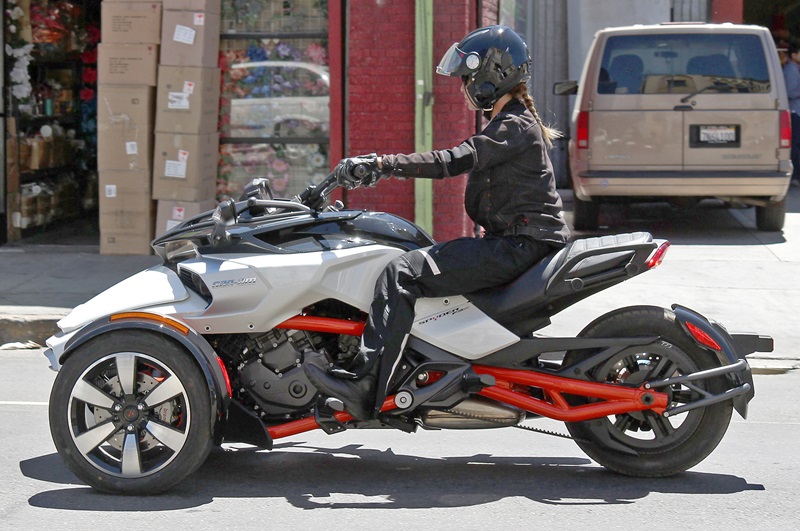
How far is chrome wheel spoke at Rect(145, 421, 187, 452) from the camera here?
523 centimetres

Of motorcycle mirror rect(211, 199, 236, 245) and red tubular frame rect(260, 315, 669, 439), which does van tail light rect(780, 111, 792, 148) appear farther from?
motorcycle mirror rect(211, 199, 236, 245)

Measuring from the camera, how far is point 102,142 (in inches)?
442

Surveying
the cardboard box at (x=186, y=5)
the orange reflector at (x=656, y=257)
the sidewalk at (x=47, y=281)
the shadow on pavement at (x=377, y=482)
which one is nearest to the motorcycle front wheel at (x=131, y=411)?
the shadow on pavement at (x=377, y=482)

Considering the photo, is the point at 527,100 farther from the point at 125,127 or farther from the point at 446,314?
the point at 125,127

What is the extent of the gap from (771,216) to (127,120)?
666 cm

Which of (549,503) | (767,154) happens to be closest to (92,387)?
(549,503)

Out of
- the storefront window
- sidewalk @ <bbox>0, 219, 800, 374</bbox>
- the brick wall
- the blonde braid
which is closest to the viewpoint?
the blonde braid

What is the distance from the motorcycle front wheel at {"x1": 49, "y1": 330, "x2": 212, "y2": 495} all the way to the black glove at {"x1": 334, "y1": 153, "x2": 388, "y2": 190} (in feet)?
3.36

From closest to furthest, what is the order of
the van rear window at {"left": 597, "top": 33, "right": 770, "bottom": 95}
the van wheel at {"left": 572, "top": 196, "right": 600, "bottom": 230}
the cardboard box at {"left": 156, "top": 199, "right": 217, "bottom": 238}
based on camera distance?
the cardboard box at {"left": 156, "top": 199, "right": 217, "bottom": 238}, the van rear window at {"left": 597, "top": 33, "right": 770, "bottom": 95}, the van wheel at {"left": 572, "top": 196, "right": 600, "bottom": 230}

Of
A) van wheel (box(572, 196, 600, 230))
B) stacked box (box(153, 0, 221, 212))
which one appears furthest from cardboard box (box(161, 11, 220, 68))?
van wheel (box(572, 196, 600, 230))

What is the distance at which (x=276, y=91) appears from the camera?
11.4 metres

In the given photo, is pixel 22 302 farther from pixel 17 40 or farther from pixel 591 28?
Result: pixel 591 28

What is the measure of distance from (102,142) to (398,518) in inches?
280

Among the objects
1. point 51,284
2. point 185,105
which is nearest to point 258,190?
point 51,284
